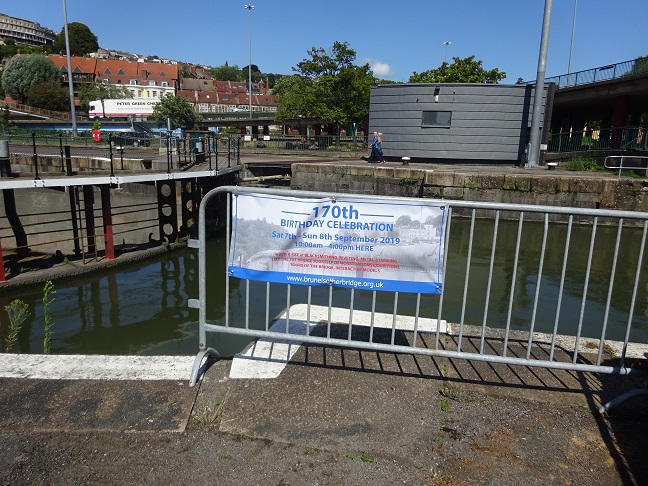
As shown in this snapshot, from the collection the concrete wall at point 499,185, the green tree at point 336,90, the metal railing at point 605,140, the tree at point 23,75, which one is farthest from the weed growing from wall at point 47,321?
the tree at point 23,75

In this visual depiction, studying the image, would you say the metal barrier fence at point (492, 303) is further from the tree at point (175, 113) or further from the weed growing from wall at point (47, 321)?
the tree at point (175, 113)

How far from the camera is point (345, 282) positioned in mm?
3533

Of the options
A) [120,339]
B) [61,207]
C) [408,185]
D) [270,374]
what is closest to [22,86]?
[61,207]

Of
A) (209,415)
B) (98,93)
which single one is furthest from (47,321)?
(98,93)

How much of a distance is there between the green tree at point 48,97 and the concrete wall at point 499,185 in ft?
248

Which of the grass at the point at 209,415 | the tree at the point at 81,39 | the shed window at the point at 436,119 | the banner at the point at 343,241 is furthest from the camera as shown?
the tree at the point at 81,39

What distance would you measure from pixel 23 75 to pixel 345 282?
102230mm

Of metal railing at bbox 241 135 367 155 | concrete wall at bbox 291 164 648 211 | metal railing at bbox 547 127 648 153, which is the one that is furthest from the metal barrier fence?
metal railing at bbox 241 135 367 155

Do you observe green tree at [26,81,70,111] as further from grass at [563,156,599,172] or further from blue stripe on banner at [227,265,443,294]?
blue stripe on banner at [227,265,443,294]

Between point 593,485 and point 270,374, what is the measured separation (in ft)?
7.02

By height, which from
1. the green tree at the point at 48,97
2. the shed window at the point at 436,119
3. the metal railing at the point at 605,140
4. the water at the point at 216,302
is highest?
the green tree at the point at 48,97

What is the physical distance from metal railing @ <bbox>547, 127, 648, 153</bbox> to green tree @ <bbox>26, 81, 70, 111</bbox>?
79.0 metres

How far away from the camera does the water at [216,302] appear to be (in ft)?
27.8

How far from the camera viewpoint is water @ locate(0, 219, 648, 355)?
8.47m
